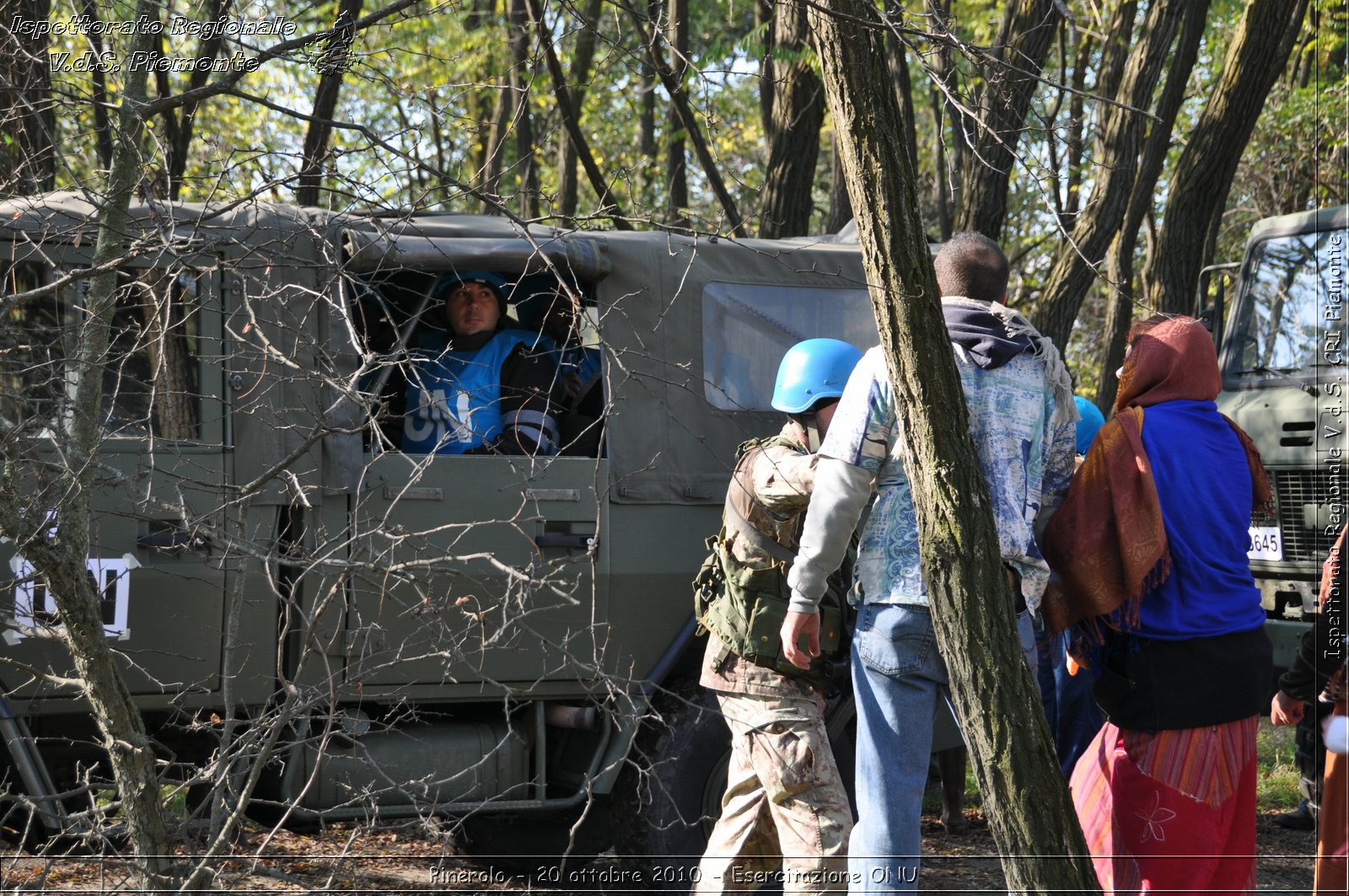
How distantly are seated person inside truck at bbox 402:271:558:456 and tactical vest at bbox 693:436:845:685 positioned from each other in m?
0.92

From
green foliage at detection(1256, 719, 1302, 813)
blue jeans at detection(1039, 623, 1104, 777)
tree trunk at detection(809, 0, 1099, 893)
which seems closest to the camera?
tree trunk at detection(809, 0, 1099, 893)

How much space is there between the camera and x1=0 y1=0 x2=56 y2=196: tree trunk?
3.25 metres

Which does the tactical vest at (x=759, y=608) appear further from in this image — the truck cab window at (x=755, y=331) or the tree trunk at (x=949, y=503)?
the tree trunk at (x=949, y=503)

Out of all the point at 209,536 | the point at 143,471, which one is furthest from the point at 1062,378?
the point at 143,471

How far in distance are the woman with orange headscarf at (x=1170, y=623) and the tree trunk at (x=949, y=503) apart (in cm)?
75

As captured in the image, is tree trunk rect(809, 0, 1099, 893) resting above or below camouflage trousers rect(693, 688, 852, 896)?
above

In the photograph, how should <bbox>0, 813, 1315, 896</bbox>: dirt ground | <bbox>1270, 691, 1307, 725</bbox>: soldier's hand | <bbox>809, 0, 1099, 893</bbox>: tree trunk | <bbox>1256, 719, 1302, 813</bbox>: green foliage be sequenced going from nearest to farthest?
<bbox>809, 0, 1099, 893</bbox>: tree trunk
<bbox>1270, 691, 1307, 725</bbox>: soldier's hand
<bbox>0, 813, 1315, 896</bbox>: dirt ground
<bbox>1256, 719, 1302, 813</bbox>: green foliage

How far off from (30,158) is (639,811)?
2695 mm

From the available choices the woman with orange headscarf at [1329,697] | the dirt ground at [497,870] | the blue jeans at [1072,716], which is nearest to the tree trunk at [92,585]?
the dirt ground at [497,870]

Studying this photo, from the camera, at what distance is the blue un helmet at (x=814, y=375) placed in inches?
153

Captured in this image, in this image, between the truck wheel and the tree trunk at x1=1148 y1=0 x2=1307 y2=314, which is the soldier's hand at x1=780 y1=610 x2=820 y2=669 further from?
the tree trunk at x1=1148 y1=0 x2=1307 y2=314

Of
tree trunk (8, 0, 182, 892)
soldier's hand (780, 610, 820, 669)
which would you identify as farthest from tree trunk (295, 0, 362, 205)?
soldier's hand (780, 610, 820, 669)

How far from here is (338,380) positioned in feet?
10.9

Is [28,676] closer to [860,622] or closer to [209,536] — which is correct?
[209,536]
